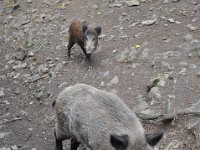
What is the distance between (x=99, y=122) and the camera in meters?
5.77

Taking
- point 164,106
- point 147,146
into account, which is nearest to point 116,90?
point 164,106

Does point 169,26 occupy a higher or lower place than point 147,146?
lower

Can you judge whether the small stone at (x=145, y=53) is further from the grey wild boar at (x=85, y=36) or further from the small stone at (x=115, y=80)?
the grey wild boar at (x=85, y=36)

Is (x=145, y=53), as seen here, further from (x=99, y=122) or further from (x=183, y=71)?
(x=99, y=122)

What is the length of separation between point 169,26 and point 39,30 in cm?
370

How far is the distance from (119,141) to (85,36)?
5.59 metres

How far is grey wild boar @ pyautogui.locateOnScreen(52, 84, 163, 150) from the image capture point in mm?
5207

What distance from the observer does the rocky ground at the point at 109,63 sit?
7.53m

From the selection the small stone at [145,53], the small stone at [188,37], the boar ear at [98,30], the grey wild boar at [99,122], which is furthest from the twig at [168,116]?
the boar ear at [98,30]

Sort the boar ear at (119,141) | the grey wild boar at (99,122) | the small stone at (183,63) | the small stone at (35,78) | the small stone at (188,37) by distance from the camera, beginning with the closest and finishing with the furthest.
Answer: the boar ear at (119,141) → the grey wild boar at (99,122) → the small stone at (183,63) → the small stone at (188,37) → the small stone at (35,78)

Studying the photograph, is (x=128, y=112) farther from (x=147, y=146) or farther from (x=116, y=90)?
(x=116, y=90)

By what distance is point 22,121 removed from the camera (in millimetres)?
8461

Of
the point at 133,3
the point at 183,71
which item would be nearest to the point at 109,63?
the point at 183,71

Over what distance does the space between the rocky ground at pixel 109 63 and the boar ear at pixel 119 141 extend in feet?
4.92
